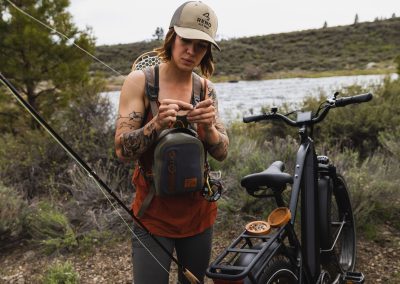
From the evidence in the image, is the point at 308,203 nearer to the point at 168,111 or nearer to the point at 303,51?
the point at 168,111

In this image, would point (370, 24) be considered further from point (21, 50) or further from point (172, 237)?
point (172, 237)

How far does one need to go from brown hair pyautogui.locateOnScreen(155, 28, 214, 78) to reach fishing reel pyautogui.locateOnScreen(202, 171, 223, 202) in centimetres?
55

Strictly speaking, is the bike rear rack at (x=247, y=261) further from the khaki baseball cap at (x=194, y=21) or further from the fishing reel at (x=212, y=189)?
the khaki baseball cap at (x=194, y=21)

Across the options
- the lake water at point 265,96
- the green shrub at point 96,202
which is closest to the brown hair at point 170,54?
the green shrub at point 96,202

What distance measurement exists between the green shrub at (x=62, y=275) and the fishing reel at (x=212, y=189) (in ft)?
6.34

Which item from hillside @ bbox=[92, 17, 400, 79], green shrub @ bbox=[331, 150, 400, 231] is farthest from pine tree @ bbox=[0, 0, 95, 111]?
hillside @ bbox=[92, 17, 400, 79]

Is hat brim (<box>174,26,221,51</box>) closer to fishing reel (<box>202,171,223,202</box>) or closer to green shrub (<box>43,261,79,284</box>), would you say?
fishing reel (<box>202,171,223,202</box>)

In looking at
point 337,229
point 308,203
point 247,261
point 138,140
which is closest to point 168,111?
point 138,140

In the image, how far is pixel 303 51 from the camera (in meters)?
47.3

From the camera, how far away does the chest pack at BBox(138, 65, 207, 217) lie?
1.97 meters

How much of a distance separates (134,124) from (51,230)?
9.10 ft

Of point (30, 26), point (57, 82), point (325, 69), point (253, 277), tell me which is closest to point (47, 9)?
point (30, 26)

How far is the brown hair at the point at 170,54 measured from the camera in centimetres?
219

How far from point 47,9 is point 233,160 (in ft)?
22.9
